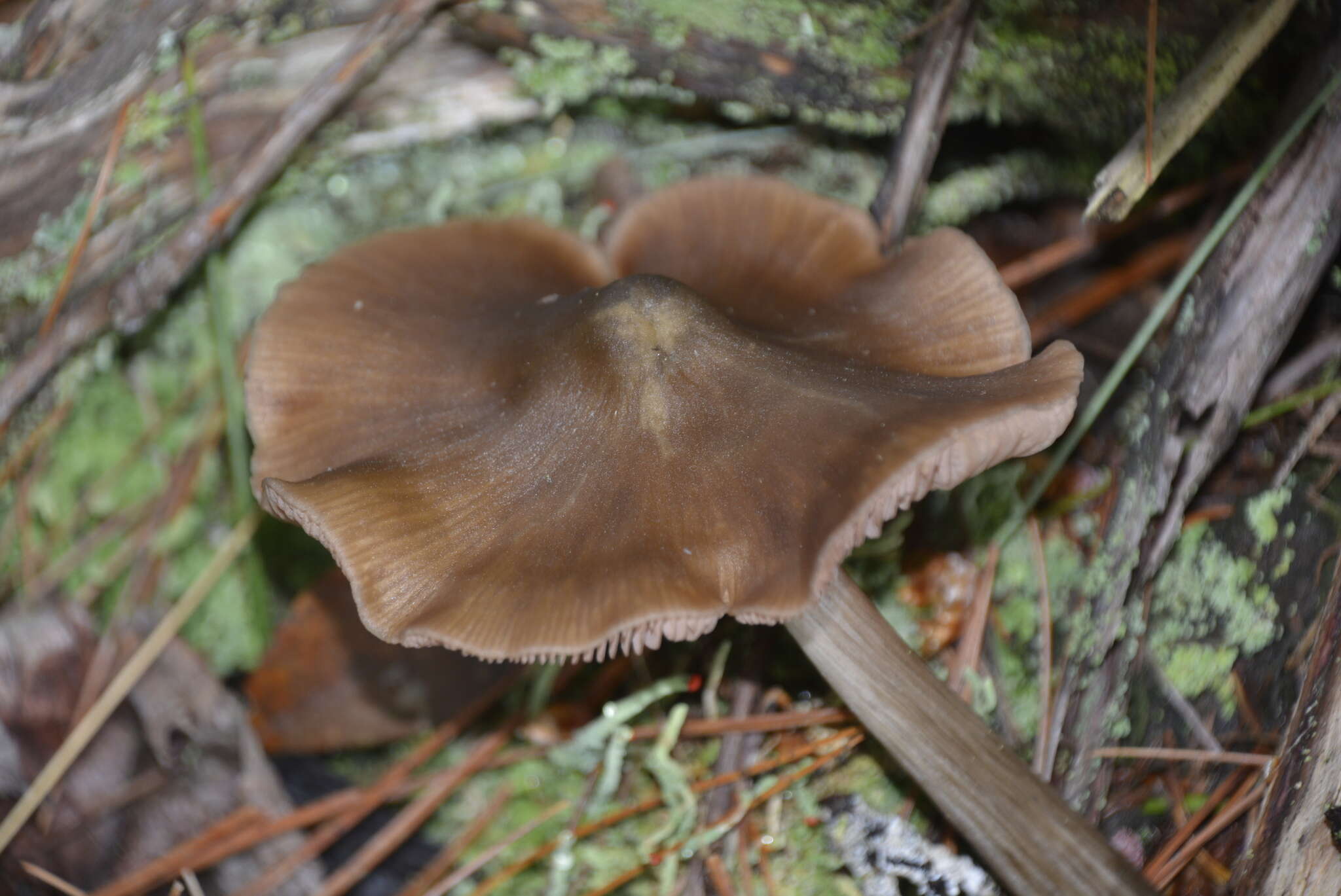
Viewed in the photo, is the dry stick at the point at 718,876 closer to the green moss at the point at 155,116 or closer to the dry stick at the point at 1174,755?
the dry stick at the point at 1174,755

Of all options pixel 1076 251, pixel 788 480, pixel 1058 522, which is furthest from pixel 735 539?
pixel 1076 251

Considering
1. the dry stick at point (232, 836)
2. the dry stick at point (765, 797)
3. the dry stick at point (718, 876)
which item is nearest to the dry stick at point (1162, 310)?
the dry stick at point (765, 797)

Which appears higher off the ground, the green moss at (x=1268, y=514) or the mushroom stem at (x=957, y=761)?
the green moss at (x=1268, y=514)

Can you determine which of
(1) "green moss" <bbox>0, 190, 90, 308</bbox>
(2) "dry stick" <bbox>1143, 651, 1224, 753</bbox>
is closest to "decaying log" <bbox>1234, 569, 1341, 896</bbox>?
(2) "dry stick" <bbox>1143, 651, 1224, 753</bbox>

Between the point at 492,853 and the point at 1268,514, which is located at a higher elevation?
the point at 1268,514

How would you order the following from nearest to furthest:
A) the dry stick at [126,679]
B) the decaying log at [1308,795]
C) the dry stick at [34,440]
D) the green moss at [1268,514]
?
the decaying log at [1308,795]
the green moss at [1268,514]
the dry stick at [126,679]
the dry stick at [34,440]

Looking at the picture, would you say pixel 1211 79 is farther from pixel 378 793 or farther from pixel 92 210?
pixel 92 210

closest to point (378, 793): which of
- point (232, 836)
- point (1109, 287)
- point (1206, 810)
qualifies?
point (232, 836)
